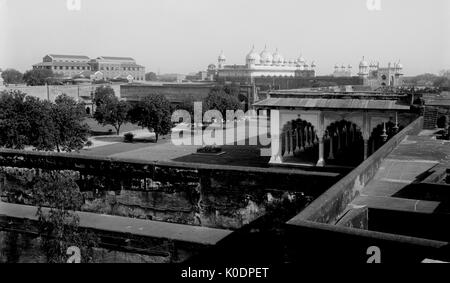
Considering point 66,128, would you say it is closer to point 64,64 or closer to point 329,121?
point 329,121

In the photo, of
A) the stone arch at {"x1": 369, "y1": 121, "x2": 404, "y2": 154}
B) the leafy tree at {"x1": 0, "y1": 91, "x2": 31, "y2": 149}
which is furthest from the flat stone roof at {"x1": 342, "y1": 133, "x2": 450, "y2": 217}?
the leafy tree at {"x1": 0, "y1": 91, "x2": 31, "y2": 149}

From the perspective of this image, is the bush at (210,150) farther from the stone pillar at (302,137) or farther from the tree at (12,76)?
the tree at (12,76)

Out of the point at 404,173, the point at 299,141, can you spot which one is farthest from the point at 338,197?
the point at 299,141

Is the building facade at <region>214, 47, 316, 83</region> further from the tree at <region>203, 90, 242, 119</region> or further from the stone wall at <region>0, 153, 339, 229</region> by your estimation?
the stone wall at <region>0, 153, 339, 229</region>

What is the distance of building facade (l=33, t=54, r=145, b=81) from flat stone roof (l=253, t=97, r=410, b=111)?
8473 centimetres

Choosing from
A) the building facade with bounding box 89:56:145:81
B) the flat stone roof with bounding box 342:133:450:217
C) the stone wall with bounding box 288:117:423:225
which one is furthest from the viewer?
the building facade with bounding box 89:56:145:81

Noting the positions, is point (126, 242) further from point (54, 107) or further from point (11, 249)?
point (54, 107)

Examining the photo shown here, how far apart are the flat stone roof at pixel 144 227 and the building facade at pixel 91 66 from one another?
3862 inches

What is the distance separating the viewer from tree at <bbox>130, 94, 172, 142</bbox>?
1406 inches

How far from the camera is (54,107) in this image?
25.8m

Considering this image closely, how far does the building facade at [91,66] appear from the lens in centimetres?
10738

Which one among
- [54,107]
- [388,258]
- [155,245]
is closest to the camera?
[388,258]
